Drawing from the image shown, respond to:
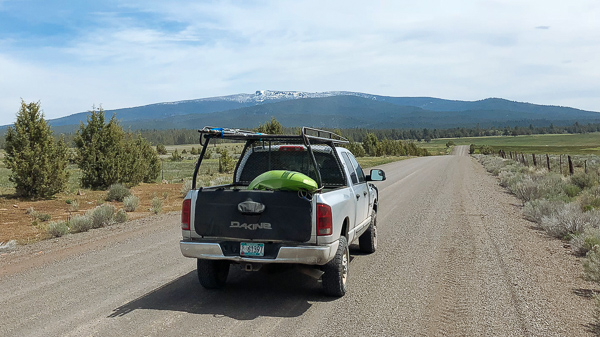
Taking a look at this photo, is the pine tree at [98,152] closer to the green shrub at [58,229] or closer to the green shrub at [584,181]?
the green shrub at [58,229]

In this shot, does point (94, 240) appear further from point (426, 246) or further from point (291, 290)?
point (426, 246)

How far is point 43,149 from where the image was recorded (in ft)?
69.2

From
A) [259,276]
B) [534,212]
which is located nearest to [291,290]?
[259,276]

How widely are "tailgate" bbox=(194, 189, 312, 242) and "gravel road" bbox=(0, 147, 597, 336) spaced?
0.90 metres

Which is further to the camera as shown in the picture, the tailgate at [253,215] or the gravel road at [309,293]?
the tailgate at [253,215]

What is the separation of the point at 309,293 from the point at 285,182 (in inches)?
63.7

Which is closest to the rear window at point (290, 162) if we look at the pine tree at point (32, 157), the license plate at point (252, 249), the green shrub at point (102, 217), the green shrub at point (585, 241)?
the license plate at point (252, 249)

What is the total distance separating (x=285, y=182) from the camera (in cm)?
571

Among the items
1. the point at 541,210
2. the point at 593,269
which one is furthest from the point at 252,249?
the point at 541,210

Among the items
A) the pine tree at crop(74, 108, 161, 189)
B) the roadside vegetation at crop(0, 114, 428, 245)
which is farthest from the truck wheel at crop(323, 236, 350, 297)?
the pine tree at crop(74, 108, 161, 189)

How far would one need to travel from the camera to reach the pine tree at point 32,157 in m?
20.4

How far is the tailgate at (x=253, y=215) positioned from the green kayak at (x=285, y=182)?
14 cm

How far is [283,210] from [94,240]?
6674 mm

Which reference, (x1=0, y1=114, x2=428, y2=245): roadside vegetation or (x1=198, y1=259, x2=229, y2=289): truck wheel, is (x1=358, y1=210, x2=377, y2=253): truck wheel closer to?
(x1=198, y1=259, x2=229, y2=289): truck wheel
